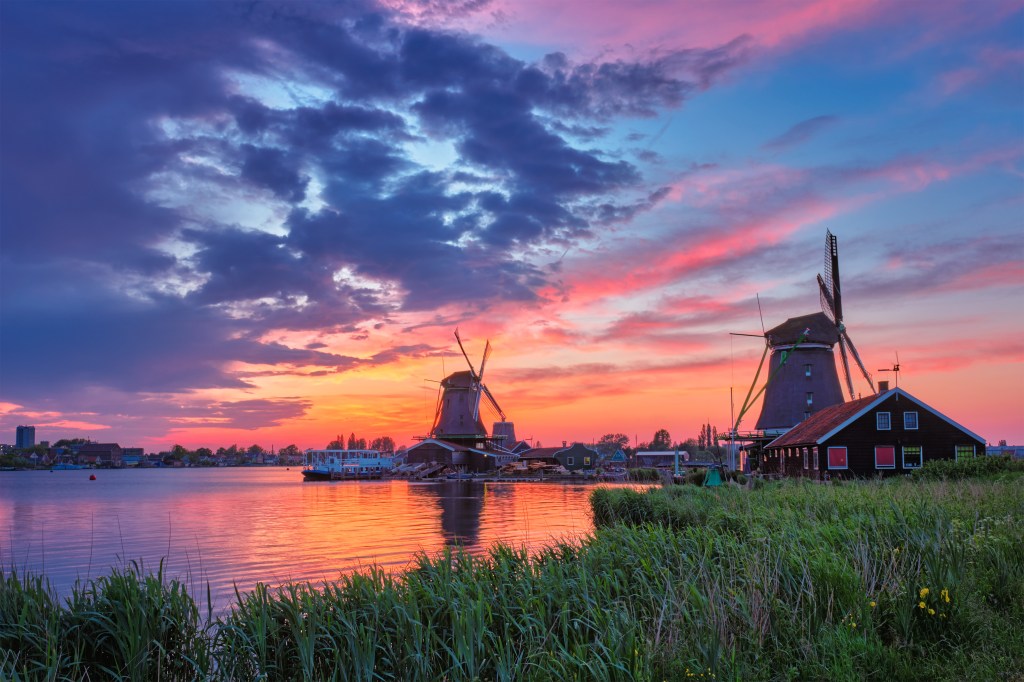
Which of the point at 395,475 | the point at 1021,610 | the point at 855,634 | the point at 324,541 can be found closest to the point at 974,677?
the point at 855,634

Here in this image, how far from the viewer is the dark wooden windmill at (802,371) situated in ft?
210

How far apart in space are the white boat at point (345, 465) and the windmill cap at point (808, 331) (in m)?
84.8

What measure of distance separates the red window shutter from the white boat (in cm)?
9686

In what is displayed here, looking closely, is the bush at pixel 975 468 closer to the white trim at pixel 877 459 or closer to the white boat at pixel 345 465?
the white trim at pixel 877 459

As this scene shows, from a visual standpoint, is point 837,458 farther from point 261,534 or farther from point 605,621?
point 605,621

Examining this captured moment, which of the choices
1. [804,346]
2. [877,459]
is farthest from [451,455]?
[877,459]

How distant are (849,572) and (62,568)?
26.7 m

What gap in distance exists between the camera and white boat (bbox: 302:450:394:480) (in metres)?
132

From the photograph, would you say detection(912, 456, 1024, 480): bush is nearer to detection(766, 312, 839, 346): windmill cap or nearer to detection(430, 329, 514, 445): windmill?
detection(766, 312, 839, 346): windmill cap

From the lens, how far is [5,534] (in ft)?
126

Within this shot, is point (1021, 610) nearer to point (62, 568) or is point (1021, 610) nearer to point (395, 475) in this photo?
point (62, 568)

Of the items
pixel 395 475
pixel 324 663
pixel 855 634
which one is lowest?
pixel 395 475

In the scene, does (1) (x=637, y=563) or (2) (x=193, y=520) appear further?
(2) (x=193, y=520)

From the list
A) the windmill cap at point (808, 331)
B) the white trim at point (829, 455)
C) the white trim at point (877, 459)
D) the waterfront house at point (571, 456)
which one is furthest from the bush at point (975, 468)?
the waterfront house at point (571, 456)
